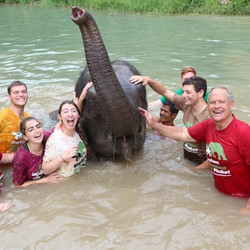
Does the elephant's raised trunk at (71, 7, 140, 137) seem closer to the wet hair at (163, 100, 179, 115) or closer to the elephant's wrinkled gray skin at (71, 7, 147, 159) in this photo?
the elephant's wrinkled gray skin at (71, 7, 147, 159)

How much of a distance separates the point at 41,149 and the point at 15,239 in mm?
1168

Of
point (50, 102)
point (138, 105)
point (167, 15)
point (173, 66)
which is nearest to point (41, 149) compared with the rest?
point (138, 105)

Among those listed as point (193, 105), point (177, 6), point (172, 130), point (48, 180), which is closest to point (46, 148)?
point (48, 180)

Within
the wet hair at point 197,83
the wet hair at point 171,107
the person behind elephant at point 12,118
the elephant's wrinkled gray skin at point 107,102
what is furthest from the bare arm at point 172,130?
the person behind elephant at point 12,118

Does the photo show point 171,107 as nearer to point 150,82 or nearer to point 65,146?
point 150,82

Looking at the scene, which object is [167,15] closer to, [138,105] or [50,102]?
[50,102]

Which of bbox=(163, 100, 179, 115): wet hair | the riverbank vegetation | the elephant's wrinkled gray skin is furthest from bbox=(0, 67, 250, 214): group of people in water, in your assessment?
the riverbank vegetation

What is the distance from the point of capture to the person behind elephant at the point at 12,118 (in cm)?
421

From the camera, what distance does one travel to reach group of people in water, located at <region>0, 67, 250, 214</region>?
3.12m

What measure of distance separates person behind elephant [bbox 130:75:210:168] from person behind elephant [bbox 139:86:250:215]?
16.9 inches

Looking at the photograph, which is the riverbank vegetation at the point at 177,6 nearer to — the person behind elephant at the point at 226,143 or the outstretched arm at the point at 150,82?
the outstretched arm at the point at 150,82

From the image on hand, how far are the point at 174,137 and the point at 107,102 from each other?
91cm

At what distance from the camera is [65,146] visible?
3838 millimetres

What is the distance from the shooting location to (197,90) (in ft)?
12.6
